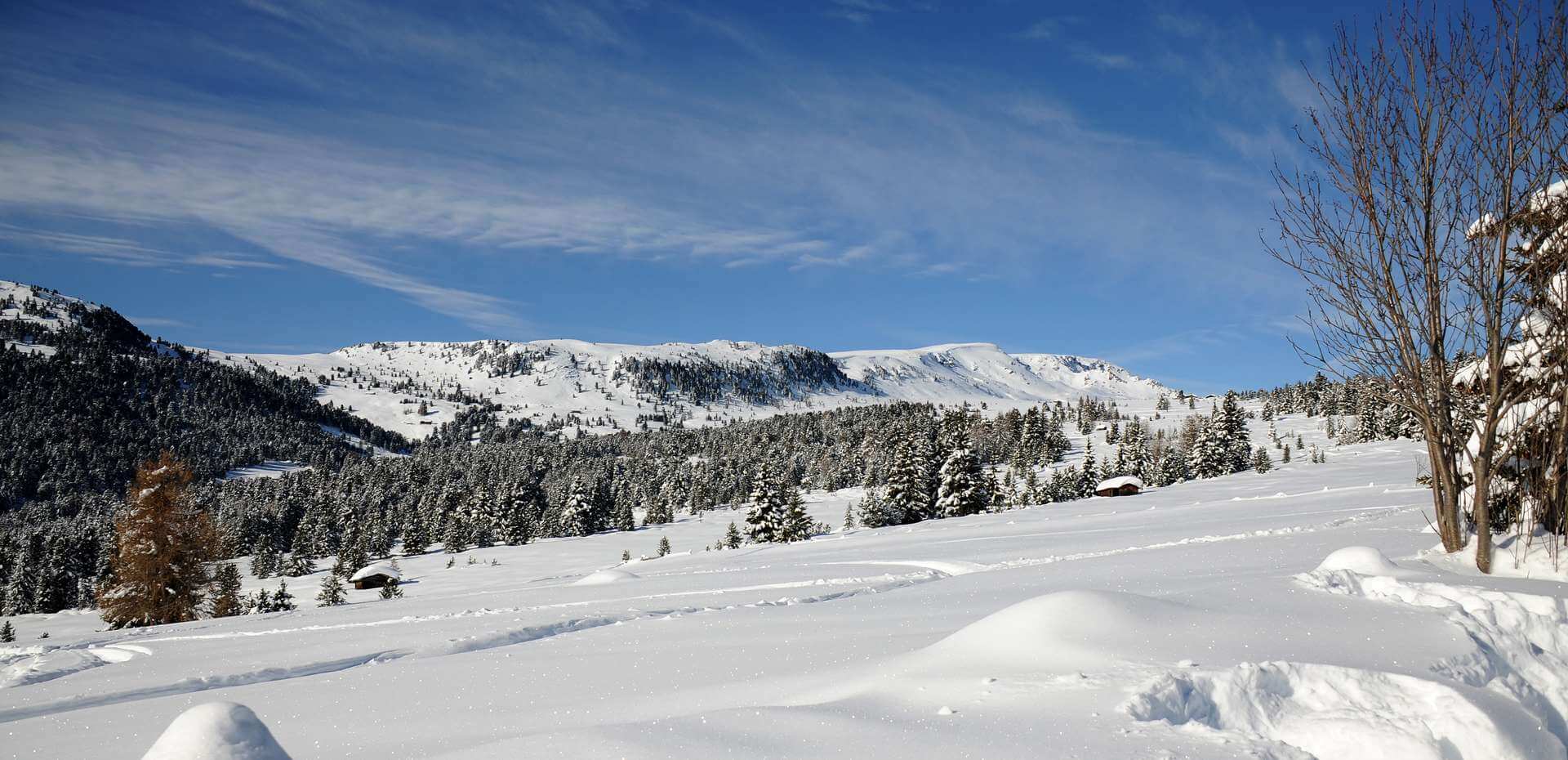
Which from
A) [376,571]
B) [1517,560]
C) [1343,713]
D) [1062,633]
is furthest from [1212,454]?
[1343,713]

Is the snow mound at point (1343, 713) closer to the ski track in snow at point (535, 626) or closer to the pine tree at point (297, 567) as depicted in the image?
the ski track in snow at point (535, 626)

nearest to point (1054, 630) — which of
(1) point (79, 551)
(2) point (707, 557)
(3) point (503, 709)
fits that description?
(3) point (503, 709)

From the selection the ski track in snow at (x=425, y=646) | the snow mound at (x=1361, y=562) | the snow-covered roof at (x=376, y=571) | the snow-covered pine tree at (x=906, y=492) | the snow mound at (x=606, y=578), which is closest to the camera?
the ski track in snow at (x=425, y=646)

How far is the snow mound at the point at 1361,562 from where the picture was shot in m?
7.02

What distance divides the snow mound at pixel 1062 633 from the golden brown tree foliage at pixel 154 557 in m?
25.3

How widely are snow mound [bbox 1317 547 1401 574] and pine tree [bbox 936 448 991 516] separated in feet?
116

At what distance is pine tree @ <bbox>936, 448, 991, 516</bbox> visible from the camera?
42.2 meters

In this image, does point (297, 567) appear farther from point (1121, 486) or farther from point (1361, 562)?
point (1361, 562)

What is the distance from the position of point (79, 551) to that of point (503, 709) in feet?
270

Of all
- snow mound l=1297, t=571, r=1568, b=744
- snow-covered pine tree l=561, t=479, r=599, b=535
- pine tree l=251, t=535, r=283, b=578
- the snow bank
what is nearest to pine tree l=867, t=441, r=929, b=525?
the snow bank

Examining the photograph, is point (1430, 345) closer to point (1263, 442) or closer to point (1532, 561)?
point (1532, 561)

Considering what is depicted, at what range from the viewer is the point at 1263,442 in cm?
10125

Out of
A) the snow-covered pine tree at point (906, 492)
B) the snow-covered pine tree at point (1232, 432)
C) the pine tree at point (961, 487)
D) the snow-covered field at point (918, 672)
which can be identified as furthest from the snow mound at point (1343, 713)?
the snow-covered pine tree at point (1232, 432)

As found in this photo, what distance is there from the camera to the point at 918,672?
4.48 metres
